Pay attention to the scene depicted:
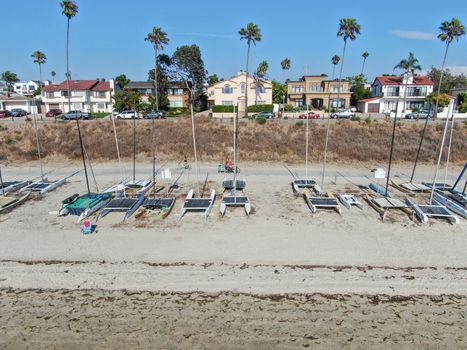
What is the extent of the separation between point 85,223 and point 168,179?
886 cm

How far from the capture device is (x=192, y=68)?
56.8 meters

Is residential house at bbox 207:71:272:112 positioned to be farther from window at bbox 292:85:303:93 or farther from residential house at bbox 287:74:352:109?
window at bbox 292:85:303:93

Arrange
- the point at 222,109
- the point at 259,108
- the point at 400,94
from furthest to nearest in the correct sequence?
1. the point at 400,94
2. the point at 259,108
3. the point at 222,109

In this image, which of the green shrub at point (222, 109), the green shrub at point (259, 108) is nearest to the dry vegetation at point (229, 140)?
the green shrub at point (222, 109)

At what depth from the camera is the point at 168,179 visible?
21375mm

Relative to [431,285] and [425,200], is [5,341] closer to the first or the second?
[431,285]

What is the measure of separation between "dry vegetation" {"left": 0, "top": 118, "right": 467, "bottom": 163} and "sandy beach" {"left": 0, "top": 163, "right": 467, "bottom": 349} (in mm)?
13925

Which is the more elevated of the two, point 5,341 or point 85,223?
point 85,223

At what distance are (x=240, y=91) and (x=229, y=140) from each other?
877 inches

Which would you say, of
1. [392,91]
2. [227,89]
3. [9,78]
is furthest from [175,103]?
Result: [9,78]

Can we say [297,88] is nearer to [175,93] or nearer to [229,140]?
[175,93]

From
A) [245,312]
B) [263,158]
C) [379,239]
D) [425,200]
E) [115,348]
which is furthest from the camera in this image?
[263,158]

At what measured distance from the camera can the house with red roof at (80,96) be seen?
5523 centimetres

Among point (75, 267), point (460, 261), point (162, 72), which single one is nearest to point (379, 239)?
point (460, 261)
